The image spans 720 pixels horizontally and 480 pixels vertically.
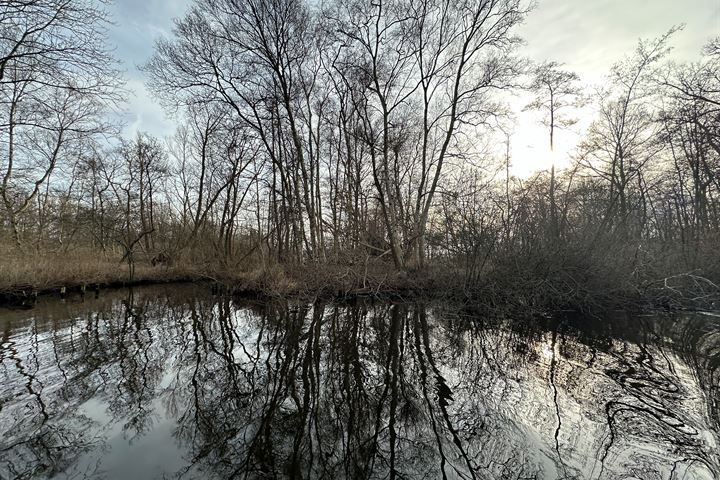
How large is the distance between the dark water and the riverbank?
2172 mm

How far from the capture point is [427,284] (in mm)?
13891

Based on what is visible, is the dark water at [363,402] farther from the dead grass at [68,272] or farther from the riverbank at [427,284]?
the dead grass at [68,272]

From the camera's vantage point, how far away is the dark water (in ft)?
10.2

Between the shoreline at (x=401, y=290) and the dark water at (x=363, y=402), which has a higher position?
the shoreline at (x=401, y=290)

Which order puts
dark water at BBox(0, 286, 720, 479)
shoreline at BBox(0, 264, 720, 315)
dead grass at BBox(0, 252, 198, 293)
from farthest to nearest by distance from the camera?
dead grass at BBox(0, 252, 198, 293)
shoreline at BBox(0, 264, 720, 315)
dark water at BBox(0, 286, 720, 479)

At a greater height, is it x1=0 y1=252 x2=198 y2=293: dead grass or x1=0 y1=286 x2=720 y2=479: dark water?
x1=0 y1=252 x2=198 y2=293: dead grass

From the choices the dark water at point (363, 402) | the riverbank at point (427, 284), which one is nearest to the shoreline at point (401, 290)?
the riverbank at point (427, 284)

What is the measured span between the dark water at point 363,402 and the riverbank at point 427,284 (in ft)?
7.13

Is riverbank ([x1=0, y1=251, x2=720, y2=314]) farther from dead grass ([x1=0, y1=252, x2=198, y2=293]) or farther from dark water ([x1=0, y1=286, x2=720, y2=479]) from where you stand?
dark water ([x1=0, y1=286, x2=720, y2=479])

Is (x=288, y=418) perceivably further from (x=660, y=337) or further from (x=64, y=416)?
(x=660, y=337)

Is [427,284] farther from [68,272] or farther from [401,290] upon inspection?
[68,272]

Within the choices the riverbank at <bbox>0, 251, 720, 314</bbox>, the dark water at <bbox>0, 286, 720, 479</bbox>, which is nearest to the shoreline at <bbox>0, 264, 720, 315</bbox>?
the riverbank at <bbox>0, 251, 720, 314</bbox>

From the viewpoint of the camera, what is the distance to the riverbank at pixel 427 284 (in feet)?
34.5

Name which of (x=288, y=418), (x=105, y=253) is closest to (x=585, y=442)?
(x=288, y=418)
